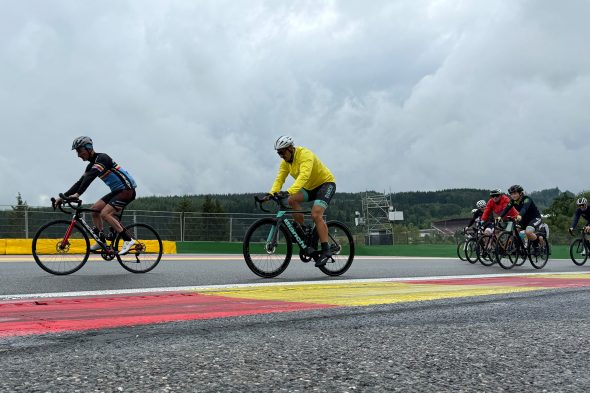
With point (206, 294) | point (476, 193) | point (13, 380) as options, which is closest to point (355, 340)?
point (13, 380)

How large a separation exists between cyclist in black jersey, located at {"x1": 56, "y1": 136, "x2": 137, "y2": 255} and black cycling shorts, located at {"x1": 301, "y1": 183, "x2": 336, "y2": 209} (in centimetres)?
265

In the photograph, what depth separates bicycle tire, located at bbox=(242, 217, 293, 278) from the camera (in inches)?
283

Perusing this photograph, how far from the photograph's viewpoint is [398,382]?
77.4 inches

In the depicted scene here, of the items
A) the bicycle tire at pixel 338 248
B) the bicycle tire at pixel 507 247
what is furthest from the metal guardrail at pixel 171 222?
the bicycle tire at pixel 338 248

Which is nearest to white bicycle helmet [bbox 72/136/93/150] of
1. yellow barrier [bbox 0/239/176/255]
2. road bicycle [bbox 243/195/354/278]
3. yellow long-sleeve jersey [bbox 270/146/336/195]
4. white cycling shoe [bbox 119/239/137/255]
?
yellow barrier [bbox 0/239/176/255]

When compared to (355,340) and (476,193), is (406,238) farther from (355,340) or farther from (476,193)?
(476,193)

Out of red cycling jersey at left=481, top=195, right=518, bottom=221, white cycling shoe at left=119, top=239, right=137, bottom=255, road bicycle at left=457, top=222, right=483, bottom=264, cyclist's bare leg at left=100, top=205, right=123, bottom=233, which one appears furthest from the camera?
road bicycle at left=457, top=222, right=483, bottom=264

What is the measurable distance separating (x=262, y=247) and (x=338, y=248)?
42.5 inches

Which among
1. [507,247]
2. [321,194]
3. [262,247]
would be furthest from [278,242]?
[507,247]

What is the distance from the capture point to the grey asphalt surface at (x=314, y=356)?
194 cm

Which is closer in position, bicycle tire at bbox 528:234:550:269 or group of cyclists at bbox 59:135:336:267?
group of cyclists at bbox 59:135:336:267

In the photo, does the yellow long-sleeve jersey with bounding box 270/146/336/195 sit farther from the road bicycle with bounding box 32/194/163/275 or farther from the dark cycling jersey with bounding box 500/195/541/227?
the dark cycling jersey with bounding box 500/195/541/227

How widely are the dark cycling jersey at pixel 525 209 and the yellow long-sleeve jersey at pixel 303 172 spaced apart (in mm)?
6078

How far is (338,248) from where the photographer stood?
7.63 meters
